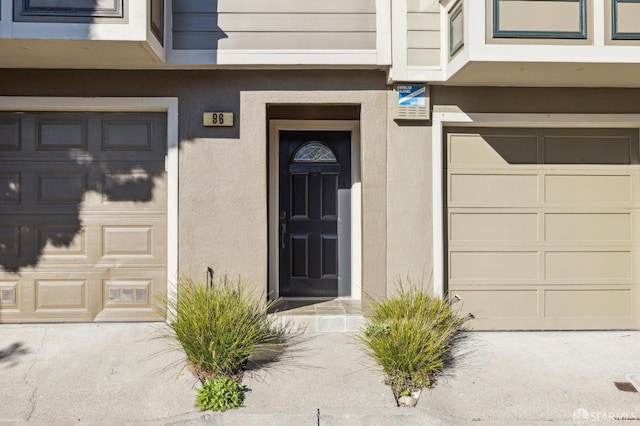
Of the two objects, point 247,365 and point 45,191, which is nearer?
point 247,365

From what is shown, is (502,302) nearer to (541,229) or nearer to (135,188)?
(541,229)

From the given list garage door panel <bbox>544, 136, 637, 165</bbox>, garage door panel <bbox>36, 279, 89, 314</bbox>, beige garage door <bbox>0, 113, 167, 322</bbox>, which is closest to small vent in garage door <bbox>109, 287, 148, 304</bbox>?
beige garage door <bbox>0, 113, 167, 322</bbox>

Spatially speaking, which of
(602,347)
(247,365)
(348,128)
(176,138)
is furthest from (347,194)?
(602,347)

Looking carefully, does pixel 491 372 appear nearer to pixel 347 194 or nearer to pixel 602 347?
pixel 602 347

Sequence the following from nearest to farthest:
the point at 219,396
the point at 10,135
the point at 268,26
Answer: the point at 219,396
the point at 268,26
the point at 10,135

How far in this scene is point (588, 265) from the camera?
5160 mm

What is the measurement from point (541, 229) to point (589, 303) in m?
1.00

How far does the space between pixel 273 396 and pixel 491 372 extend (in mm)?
1932

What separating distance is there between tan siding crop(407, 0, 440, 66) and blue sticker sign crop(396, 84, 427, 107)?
0.26m

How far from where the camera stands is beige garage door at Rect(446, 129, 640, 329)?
16.8 feet

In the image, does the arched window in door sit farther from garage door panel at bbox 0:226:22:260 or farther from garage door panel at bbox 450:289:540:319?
garage door panel at bbox 0:226:22:260

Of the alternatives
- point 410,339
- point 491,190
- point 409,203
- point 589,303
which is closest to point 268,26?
point 409,203

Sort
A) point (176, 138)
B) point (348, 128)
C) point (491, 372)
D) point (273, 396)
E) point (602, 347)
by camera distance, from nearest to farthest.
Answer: point (273, 396), point (491, 372), point (602, 347), point (176, 138), point (348, 128)

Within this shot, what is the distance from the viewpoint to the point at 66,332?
4.83 metres
